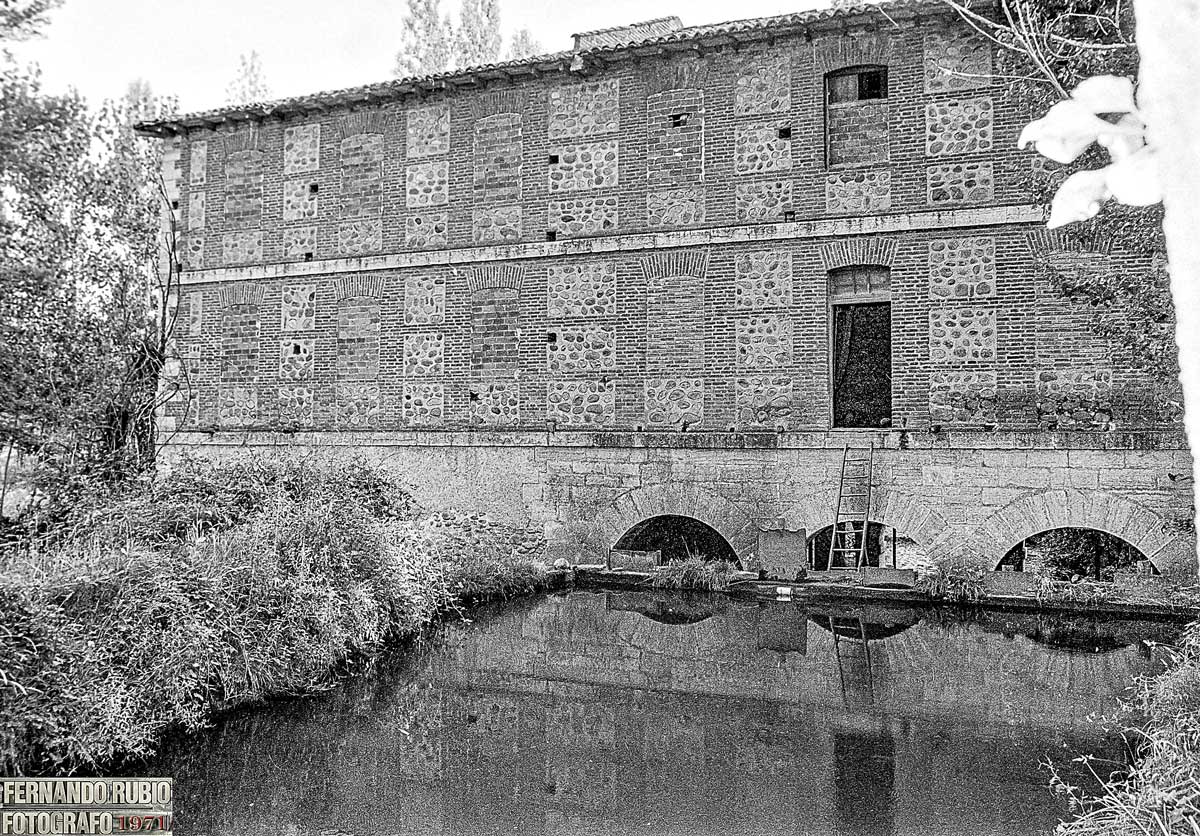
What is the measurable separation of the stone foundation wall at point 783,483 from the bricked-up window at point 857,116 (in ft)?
12.2

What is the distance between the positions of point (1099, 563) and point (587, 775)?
1168cm

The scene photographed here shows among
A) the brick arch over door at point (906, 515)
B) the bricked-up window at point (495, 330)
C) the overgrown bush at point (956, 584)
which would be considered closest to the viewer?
the overgrown bush at point (956, 584)

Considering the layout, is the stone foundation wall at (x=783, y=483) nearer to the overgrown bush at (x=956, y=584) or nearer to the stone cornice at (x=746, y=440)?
the stone cornice at (x=746, y=440)

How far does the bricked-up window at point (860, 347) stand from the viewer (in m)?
13.0

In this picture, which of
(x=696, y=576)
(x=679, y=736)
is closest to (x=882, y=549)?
(x=696, y=576)

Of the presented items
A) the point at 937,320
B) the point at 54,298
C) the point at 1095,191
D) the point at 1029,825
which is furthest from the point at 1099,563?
the point at 1095,191

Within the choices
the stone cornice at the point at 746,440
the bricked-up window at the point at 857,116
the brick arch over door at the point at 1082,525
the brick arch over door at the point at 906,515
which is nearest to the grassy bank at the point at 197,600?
the stone cornice at the point at 746,440

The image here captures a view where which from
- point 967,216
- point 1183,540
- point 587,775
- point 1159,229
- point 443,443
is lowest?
point 587,775

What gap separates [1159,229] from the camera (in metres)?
6.52

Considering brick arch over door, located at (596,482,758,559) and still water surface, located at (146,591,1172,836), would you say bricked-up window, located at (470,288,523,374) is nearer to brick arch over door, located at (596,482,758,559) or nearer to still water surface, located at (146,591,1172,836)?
brick arch over door, located at (596,482,758,559)

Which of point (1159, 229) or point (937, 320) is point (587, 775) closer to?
point (1159, 229)

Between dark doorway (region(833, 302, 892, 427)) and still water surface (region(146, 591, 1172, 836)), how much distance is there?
3228mm

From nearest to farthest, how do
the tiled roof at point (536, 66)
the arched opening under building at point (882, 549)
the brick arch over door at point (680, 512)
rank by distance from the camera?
the arched opening under building at point (882, 549)
the tiled roof at point (536, 66)
the brick arch over door at point (680, 512)

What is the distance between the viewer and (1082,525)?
1162cm
